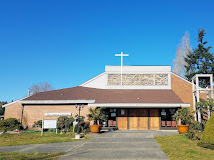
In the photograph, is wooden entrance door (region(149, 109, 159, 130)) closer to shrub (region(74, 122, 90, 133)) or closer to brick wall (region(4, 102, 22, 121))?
shrub (region(74, 122, 90, 133))

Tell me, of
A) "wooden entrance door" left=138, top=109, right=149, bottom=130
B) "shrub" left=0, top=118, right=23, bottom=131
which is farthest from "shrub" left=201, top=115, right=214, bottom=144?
"shrub" left=0, top=118, right=23, bottom=131

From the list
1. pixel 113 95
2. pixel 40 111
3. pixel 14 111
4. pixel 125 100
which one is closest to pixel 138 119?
pixel 125 100

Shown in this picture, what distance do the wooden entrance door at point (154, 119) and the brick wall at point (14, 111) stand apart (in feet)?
50.5

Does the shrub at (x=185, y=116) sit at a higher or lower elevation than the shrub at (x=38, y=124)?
higher

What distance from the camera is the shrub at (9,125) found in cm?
2195

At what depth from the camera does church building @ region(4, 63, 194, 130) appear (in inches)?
925

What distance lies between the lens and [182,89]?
1035 inches

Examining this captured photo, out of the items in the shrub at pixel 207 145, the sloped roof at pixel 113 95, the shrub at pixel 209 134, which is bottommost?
the shrub at pixel 207 145

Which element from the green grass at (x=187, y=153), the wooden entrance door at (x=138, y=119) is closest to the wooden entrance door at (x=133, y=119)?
the wooden entrance door at (x=138, y=119)

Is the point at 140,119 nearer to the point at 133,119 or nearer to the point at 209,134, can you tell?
the point at 133,119

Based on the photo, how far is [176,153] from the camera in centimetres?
1076

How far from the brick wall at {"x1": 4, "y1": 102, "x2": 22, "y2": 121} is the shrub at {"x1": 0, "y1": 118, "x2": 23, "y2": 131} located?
192 centimetres

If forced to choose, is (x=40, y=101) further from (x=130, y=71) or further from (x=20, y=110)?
(x=130, y=71)

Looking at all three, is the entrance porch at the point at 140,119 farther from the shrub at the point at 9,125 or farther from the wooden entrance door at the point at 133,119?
the shrub at the point at 9,125
